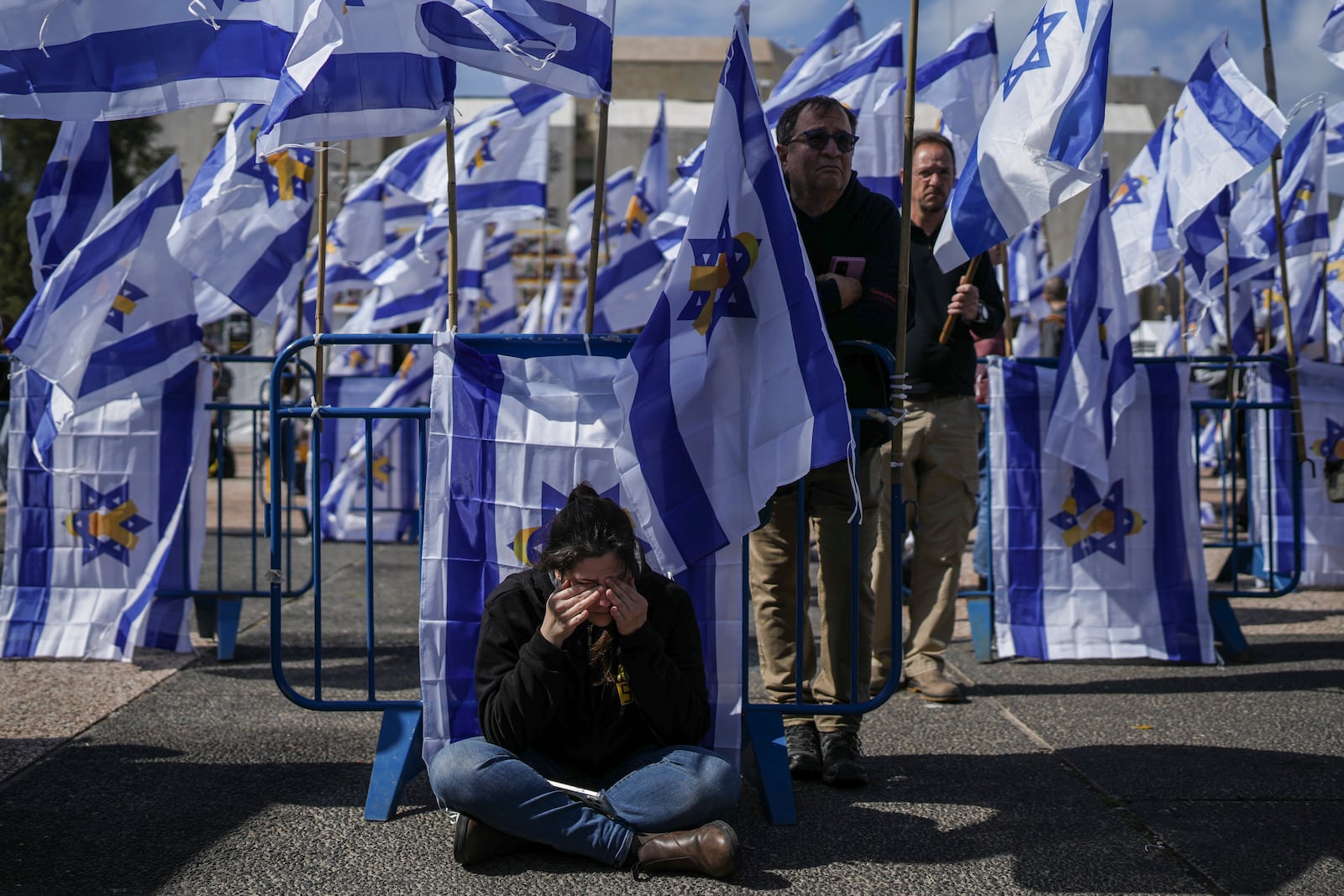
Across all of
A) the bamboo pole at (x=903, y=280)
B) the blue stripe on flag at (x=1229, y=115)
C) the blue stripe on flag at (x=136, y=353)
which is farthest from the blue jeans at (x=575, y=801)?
the blue stripe on flag at (x=1229, y=115)

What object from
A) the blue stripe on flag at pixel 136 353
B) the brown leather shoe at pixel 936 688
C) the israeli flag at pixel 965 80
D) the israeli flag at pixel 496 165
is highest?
the israeli flag at pixel 496 165

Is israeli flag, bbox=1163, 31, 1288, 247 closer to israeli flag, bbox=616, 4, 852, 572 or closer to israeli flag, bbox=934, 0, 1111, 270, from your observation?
israeli flag, bbox=934, 0, 1111, 270

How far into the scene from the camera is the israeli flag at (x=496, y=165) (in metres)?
10.8

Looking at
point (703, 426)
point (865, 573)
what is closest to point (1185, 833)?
point (865, 573)

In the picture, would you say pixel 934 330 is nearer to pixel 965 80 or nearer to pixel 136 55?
pixel 965 80

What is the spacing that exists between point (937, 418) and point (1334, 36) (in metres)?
2.54

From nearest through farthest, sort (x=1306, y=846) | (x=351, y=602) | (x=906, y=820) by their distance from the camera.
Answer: (x=1306, y=846)
(x=906, y=820)
(x=351, y=602)

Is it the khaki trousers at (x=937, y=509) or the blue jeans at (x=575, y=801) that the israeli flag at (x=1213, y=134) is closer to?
the khaki trousers at (x=937, y=509)

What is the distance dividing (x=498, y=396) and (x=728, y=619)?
94 cm

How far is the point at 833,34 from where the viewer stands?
8.95m

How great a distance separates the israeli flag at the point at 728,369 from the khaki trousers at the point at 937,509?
6.91ft

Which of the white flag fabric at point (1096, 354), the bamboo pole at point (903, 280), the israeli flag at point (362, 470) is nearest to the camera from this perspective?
the bamboo pole at point (903, 280)

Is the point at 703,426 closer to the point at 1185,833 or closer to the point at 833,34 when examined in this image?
the point at 1185,833

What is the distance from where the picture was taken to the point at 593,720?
3832mm
